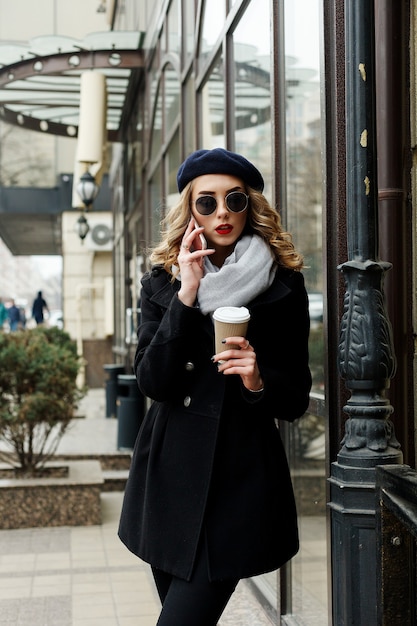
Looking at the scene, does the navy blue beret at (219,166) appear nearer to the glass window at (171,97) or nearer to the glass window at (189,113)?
the glass window at (189,113)

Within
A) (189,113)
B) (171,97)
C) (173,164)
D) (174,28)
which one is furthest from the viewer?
(171,97)

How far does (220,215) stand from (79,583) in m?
3.72

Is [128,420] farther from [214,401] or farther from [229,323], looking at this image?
[229,323]

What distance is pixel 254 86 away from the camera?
5172mm

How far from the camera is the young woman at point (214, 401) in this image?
Result: 8.44 feet

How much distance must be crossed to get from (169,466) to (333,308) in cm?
92

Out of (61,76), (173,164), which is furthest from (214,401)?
(61,76)

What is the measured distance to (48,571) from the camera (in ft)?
19.7

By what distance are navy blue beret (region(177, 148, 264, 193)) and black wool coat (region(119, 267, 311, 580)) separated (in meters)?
0.29

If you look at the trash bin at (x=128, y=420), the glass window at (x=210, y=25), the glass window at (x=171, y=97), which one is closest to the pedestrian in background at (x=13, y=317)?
the trash bin at (x=128, y=420)

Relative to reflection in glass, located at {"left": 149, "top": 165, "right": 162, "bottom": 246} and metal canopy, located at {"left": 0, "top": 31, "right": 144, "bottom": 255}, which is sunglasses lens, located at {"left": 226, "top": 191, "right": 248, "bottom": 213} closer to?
reflection in glass, located at {"left": 149, "top": 165, "right": 162, "bottom": 246}

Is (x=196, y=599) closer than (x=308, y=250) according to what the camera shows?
Yes

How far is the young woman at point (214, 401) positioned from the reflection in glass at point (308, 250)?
1.11m

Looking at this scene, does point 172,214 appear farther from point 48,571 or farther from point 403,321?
point 48,571
